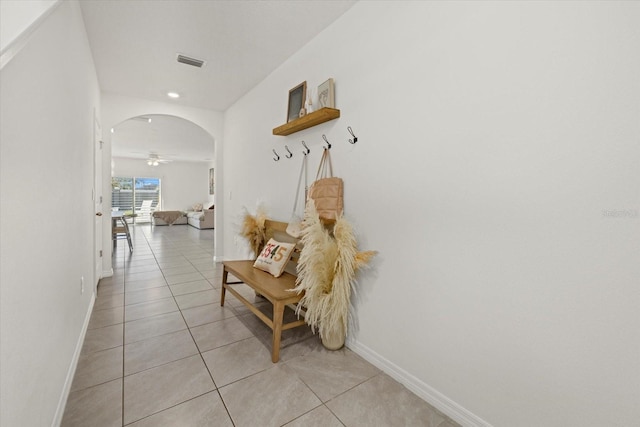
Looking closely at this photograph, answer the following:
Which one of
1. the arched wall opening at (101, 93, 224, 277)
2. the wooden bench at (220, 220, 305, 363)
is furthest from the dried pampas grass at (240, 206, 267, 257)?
the arched wall opening at (101, 93, 224, 277)

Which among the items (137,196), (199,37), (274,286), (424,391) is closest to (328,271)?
(274,286)

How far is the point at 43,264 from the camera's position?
4.02 feet

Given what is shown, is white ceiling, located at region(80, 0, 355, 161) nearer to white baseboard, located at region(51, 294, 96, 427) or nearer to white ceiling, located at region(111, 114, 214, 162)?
white ceiling, located at region(111, 114, 214, 162)

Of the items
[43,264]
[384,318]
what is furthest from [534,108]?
[43,264]

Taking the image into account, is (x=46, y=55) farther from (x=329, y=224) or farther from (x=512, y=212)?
(x=512, y=212)

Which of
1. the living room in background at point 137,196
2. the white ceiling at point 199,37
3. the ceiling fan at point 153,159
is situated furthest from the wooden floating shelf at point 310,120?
the living room in background at point 137,196

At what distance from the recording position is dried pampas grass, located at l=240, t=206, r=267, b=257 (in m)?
3.05

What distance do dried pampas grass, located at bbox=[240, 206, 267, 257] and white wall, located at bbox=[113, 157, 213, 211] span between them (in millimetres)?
8602

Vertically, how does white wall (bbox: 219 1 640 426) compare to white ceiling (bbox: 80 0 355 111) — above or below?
below

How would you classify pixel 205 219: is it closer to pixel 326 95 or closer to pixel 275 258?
pixel 275 258

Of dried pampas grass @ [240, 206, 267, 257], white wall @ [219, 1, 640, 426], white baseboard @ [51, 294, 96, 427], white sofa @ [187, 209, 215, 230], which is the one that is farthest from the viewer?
white sofa @ [187, 209, 215, 230]

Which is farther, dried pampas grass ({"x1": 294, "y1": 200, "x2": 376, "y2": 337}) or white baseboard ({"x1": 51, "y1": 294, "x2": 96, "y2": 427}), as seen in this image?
dried pampas grass ({"x1": 294, "y1": 200, "x2": 376, "y2": 337})

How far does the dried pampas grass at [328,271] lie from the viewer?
192cm

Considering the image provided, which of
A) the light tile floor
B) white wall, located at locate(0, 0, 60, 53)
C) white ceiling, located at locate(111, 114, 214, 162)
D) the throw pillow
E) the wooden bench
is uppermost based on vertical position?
white ceiling, located at locate(111, 114, 214, 162)
